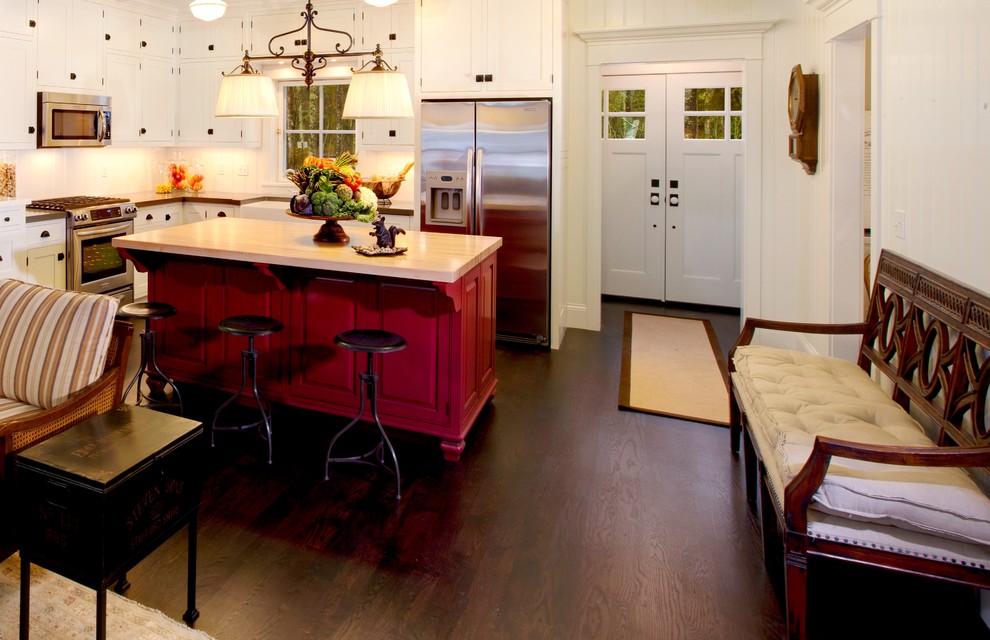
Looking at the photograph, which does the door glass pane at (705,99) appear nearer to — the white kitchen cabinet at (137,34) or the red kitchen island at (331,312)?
the red kitchen island at (331,312)

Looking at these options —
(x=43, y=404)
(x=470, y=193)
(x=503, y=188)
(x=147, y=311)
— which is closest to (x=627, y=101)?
(x=503, y=188)

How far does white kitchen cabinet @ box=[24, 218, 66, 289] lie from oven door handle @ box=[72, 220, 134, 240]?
122 mm

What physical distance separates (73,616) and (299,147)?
17.5 feet

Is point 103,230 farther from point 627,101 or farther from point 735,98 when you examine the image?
point 735,98

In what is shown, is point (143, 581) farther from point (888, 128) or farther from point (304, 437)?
point (888, 128)

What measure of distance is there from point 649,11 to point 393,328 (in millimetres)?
3479

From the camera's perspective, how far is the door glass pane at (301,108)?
6.29m

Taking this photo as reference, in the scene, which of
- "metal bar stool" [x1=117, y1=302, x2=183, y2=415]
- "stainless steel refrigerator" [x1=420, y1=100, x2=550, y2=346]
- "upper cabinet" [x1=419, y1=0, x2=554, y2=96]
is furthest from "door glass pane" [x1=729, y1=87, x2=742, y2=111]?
"metal bar stool" [x1=117, y1=302, x2=183, y2=415]

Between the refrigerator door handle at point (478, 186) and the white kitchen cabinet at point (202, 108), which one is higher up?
the white kitchen cabinet at point (202, 108)

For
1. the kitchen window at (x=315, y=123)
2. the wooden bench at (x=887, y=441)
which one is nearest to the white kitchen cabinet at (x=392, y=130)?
the kitchen window at (x=315, y=123)

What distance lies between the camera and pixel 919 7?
2430 millimetres

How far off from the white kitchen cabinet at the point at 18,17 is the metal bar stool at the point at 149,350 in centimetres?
297

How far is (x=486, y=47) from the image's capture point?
4781mm

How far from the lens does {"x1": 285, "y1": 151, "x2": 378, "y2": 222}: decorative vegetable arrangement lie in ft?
10.6
